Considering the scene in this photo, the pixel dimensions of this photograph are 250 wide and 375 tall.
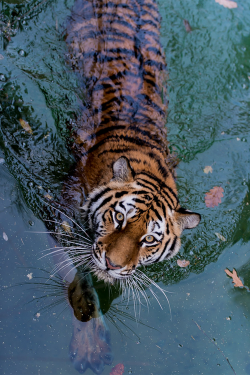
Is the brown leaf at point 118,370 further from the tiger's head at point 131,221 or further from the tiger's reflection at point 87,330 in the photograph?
the tiger's head at point 131,221

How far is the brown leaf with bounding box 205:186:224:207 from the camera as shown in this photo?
12.5 ft

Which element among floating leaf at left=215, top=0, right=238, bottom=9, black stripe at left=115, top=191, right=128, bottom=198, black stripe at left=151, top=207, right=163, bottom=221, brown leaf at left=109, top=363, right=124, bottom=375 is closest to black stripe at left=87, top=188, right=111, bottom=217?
black stripe at left=115, top=191, right=128, bottom=198

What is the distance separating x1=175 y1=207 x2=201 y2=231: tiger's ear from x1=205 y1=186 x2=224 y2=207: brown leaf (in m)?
1.36

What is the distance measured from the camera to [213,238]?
3.58 m

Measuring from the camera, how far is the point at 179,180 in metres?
3.78

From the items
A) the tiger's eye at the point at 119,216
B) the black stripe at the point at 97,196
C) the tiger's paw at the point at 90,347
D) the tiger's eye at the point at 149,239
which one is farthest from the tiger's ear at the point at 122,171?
the tiger's paw at the point at 90,347

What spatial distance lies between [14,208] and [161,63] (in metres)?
2.03

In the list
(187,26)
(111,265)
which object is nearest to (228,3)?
(187,26)

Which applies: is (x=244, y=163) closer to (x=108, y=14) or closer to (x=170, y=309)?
(x=170, y=309)

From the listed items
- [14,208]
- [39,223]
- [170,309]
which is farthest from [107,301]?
[14,208]

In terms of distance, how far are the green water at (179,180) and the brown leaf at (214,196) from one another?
60 mm

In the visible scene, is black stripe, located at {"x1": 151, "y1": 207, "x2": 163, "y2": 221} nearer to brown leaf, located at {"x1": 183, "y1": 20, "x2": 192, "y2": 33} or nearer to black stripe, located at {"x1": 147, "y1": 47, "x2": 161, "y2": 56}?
black stripe, located at {"x1": 147, "y1": 47, "x2": 161, "y2": 56}

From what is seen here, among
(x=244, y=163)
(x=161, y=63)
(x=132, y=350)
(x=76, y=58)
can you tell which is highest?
(x=161, y=63)

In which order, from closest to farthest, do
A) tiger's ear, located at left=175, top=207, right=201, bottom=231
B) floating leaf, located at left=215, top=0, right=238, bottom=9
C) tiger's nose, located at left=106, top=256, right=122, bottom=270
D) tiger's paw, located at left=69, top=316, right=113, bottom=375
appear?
1. tiger's nose, located at left=106, top=256, right=122, bottom=270
2. tiger's ear, located at left=175, top=207, right=201, bottom=231
3. tiger's paw, located at left=69, top=316, right=113, bottom=375
4. floating leaf, located at left=215, top=0, right=238, bottom=9
